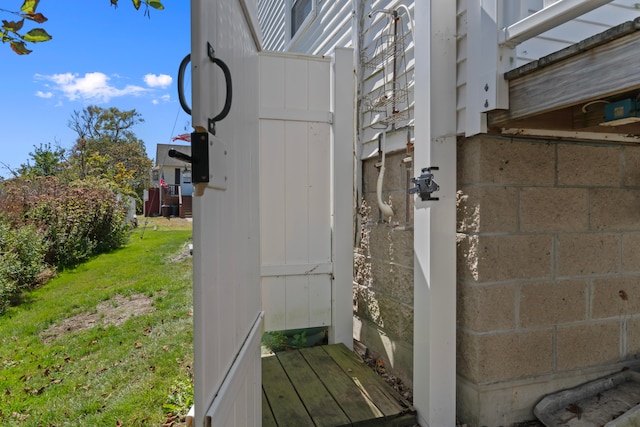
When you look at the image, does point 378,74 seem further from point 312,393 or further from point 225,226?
point 312,393

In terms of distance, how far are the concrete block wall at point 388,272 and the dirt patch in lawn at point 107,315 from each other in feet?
9.30

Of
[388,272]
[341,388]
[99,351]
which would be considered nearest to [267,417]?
[341,388]

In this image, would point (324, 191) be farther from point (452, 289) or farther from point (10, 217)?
point (10, 217)

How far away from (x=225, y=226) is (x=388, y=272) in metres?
1.63

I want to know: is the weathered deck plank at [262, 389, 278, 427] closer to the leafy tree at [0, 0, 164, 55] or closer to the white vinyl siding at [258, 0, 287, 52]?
the leafy tree at [0, 0, 164, 55]

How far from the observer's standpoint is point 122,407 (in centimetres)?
244

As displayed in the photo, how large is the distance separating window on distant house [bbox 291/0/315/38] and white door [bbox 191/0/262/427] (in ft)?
11.8

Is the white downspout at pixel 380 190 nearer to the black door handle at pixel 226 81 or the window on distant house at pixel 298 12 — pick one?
the black door handle at pixel 226 81

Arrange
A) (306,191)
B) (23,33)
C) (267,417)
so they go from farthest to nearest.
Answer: (306,191), (267,417), (23,33)

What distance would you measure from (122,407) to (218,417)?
187 cm

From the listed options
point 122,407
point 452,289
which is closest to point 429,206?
point 452,289

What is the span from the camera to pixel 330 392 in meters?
2.26

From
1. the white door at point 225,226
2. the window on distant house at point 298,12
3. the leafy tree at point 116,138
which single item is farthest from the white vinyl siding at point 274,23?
the leafy tree at point 116,138

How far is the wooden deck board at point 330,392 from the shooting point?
200 cm
